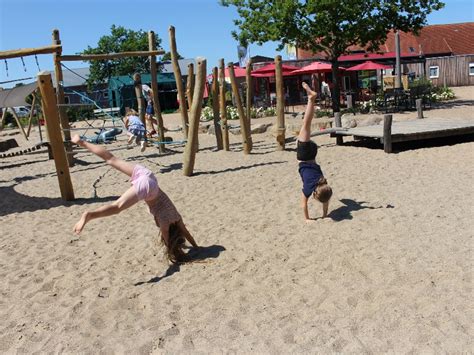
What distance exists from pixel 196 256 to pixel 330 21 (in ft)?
51.2

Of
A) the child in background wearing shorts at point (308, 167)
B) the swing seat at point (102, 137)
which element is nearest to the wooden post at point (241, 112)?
the swing seat at point (102, 137)

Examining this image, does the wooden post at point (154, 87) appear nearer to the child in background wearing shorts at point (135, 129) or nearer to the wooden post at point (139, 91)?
the child in background wearing shorts at point (135, 129)

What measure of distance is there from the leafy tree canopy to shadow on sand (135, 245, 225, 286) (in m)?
14.7

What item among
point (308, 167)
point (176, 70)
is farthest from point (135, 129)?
point (308, 167)

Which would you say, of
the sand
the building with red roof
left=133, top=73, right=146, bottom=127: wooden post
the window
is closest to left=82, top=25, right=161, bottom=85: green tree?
the building with red roof

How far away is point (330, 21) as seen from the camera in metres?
18.9

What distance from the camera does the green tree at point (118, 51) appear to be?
44844 mm

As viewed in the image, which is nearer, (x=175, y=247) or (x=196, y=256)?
(x=175, y=247)

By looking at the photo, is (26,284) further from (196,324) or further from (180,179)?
(180,179)

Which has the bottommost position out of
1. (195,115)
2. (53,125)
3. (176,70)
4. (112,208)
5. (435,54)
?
(112,208)

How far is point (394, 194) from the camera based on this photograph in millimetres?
7168

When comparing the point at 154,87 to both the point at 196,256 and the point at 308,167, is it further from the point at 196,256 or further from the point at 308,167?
the point at 196,256

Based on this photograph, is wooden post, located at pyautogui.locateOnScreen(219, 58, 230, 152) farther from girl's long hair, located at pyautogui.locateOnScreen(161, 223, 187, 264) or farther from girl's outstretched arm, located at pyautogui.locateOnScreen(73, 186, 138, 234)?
girl's outstretched arm, located at pyautogui.locateOnScreen(73, 186, 138, 234)

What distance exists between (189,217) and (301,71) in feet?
53.5
